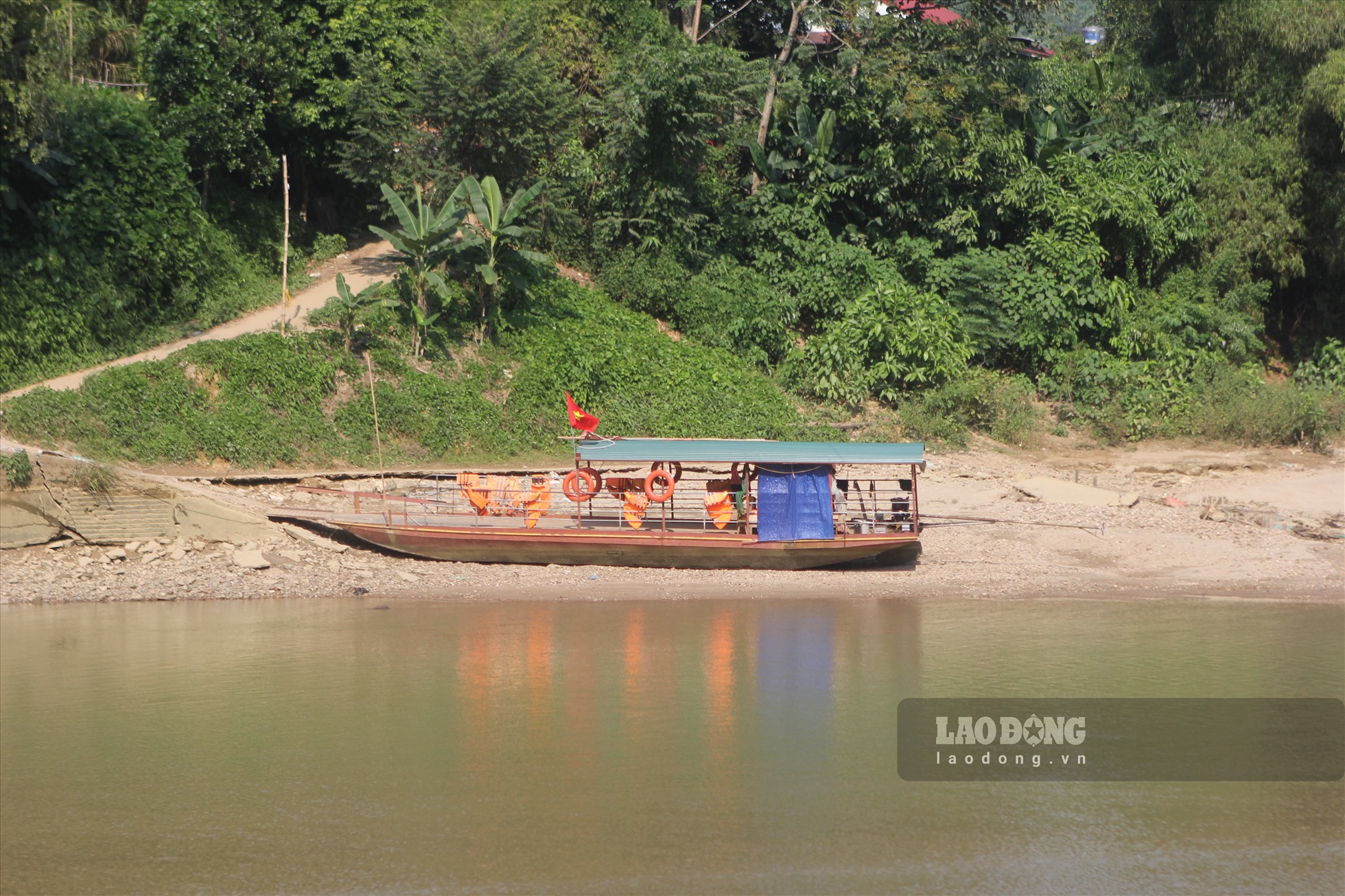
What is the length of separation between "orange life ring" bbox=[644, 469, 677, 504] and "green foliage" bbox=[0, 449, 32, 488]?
7.46m

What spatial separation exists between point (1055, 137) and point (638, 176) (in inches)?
335

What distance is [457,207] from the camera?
19297mm

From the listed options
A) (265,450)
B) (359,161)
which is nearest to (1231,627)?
(265,450)

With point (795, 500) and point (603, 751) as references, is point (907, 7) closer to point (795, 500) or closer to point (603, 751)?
point (795, 500)

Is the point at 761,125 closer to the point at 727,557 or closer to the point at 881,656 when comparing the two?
the point at 727,557

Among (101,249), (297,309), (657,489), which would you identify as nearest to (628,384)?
(657,489)

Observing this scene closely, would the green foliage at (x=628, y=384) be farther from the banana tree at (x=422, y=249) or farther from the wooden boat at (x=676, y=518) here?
the wooden boat at (x=676, y=518)

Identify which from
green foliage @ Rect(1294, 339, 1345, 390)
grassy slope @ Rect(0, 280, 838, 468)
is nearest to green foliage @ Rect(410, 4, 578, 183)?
grassy slope @ Rect(0, 280, 838, 468)

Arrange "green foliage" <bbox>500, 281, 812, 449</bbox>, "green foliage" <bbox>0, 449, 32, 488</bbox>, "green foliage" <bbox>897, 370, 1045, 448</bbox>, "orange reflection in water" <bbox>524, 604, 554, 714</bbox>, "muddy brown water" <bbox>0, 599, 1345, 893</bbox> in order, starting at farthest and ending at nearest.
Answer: "green foliage" <bbox>897, 370, 1045, 448</bbox>
"green foliage" <bbox>500, 281, 812, 449</bbox>
"green foliage" <bbox>0, 449, 32, 488</bbox>
"orange reflection in water" <bbox>524, 604, 554, 714</bbox>
"muddy brown water" <bbox>0, 599, 1345, 893</bbox>

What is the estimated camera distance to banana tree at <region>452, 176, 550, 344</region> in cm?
1931

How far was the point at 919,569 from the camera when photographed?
14938mm

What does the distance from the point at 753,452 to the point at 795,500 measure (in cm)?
78

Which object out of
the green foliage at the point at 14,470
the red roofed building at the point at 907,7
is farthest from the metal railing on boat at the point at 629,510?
the red roofed building at the point at 907,7

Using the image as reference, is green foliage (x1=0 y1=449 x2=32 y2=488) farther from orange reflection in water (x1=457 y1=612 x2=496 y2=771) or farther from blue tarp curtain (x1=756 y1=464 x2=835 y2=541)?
blue tarp curtain (x1=756 y1=464 x2=835 y2=541)
